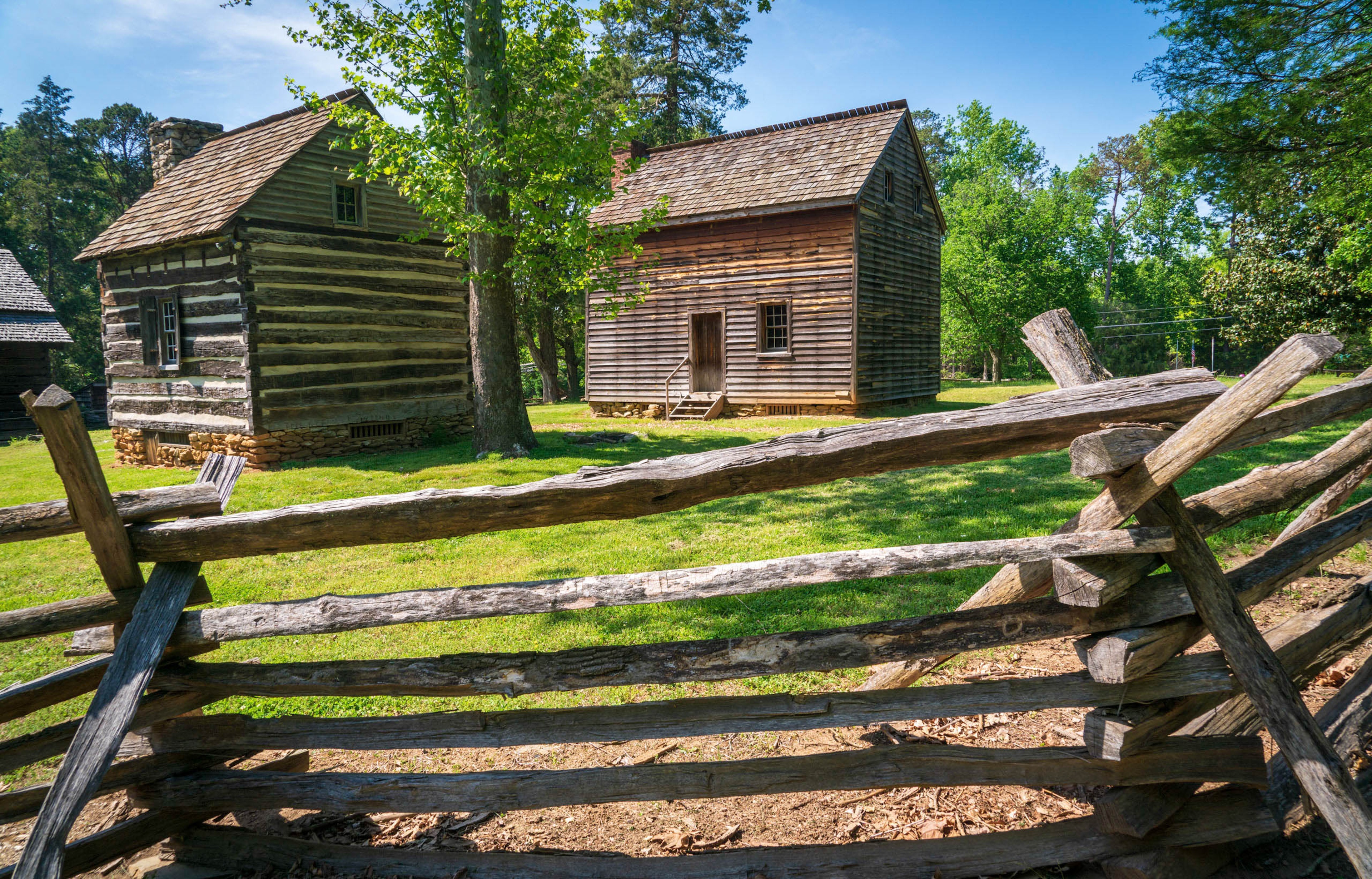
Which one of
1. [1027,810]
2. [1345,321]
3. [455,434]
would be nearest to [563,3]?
[455,434]

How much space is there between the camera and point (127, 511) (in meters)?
2.77

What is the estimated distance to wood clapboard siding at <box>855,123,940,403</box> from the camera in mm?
18672

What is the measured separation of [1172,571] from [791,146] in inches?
767

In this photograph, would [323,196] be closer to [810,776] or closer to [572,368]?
[810,776]

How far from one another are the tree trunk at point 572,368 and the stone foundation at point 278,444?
18.4 metres

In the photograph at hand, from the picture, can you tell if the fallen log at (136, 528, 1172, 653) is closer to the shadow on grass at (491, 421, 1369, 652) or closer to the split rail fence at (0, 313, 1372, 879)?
the split rail fence at (0, 313, 1372, 879)

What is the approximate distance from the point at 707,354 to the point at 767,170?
5.03m

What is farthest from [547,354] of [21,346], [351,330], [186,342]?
[186,342]

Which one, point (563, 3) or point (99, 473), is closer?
point (99, 473)

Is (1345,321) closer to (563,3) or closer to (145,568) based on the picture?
(563,3)

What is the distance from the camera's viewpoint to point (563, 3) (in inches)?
504

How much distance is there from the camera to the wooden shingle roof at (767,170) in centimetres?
1842

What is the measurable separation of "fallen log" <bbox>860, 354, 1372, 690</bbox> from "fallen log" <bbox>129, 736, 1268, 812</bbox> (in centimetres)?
39

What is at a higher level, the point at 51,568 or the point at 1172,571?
the point at 1172,571
